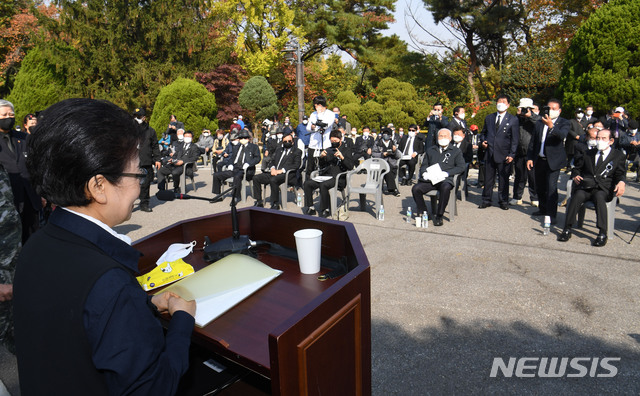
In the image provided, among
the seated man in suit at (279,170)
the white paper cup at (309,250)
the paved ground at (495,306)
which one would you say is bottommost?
the paved ground at (495,306)

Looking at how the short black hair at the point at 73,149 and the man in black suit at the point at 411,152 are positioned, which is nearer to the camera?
the short black hair at the point at 73,149

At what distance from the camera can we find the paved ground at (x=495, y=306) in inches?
113

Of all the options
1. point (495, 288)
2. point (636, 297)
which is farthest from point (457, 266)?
point (636, 297)

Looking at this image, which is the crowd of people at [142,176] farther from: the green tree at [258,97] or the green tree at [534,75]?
the green tree at [258,97]

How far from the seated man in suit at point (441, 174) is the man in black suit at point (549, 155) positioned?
137cm

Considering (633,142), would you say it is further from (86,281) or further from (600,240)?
(86,281)

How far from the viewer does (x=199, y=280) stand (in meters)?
2.00

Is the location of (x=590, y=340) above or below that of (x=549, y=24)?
below

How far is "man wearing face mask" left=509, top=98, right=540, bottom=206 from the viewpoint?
809cm

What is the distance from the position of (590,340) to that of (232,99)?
28.6m

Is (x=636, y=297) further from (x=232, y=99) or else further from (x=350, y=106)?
(x=232, y=99)

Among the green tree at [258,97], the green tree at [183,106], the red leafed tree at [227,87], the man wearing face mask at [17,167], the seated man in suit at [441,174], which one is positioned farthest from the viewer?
the red leafed tree at [227,87]

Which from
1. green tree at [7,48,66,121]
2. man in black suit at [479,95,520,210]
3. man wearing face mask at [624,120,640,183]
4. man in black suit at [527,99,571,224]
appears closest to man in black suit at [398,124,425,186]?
man in black suit at [479,95,520,210]

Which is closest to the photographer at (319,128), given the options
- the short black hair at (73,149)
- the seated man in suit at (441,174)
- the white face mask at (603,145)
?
the seated man in suit at (441,174)
